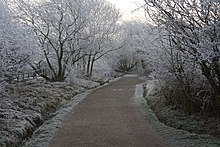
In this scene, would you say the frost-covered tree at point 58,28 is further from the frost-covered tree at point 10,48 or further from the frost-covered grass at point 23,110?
the frost-covered tree at point 10,48

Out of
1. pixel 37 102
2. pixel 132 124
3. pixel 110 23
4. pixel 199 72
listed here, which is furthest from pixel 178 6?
pixel 110 23

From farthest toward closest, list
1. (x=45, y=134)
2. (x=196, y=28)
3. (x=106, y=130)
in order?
1. (x=106, y=130)
2. (x=45, y=134)
3. (x=196, y=28)

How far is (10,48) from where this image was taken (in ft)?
40.5

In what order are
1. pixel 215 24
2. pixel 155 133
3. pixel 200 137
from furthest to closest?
1. pixel 155 133
2. pixel 200 137
3. pixel 215 24

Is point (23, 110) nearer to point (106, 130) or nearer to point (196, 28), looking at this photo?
point (106, 130)

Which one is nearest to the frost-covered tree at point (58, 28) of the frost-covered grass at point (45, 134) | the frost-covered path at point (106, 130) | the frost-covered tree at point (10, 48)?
the frost-covered tree at point (10, 48)

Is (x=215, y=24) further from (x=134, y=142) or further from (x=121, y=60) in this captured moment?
(x=121, y=60)

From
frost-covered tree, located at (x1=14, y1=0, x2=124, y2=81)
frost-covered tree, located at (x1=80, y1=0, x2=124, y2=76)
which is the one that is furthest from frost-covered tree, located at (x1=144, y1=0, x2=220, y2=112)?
frost-covered tree, located at (x1=80, y1=0, x2=124, y2=76)

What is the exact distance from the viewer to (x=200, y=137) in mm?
8219

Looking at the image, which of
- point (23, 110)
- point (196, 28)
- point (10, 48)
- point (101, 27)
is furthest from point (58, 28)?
point (196, 28)

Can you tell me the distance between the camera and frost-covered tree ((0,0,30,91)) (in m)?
10.8

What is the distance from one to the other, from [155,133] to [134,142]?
3.86 ft

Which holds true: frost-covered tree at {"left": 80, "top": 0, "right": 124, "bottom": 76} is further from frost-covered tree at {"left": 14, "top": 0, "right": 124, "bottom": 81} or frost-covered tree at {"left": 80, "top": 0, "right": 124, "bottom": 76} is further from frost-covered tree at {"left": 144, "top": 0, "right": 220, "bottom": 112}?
frost-covered tree at {"left": 144, "top": 0, "right": 220, "bottom": 112}

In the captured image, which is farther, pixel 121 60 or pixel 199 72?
pixel 121 60
